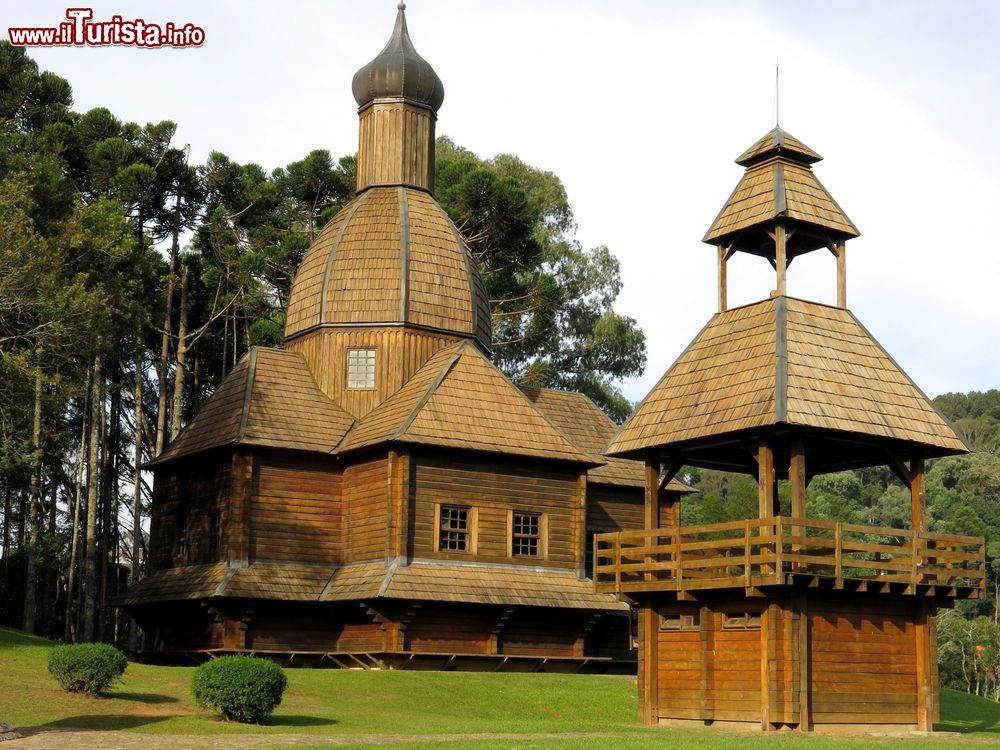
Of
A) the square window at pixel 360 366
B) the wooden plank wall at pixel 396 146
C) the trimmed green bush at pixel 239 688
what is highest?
the wooden plank wall at pixel 396 146

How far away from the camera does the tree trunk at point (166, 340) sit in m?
51.8

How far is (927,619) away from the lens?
2792 cm

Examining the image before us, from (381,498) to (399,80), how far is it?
1540 cm

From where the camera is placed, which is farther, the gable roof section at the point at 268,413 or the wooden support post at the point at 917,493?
the gable roof section at the point at 268,413

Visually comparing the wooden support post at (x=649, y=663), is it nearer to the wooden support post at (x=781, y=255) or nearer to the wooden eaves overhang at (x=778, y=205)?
the wooden support post at (x=781, y=255)

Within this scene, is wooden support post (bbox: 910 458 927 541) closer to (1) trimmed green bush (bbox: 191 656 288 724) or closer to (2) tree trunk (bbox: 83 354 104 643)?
(1) trimmed green bush (bbox: 191 656 288 724)

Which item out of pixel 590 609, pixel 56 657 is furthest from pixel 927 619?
pixel 56 657

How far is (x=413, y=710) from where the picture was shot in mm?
29672

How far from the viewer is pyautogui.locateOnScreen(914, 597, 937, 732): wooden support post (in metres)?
27.4

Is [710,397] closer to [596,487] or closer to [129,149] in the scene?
[596,487]

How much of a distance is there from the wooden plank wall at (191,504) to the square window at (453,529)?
5.82 m

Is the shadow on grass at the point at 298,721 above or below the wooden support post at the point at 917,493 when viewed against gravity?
below

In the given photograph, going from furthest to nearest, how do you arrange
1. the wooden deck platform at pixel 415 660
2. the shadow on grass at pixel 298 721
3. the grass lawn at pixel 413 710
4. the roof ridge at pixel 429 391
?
the roof ridge at pixel 429 391 → the wooden deck platform at pixel 415 660 → the shadow on grass at pixel 298 721 → the grass lawn at pixel 413 710

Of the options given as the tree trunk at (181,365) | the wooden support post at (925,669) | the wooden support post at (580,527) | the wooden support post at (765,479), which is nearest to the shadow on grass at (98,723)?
the wooden support post at (765,479)
